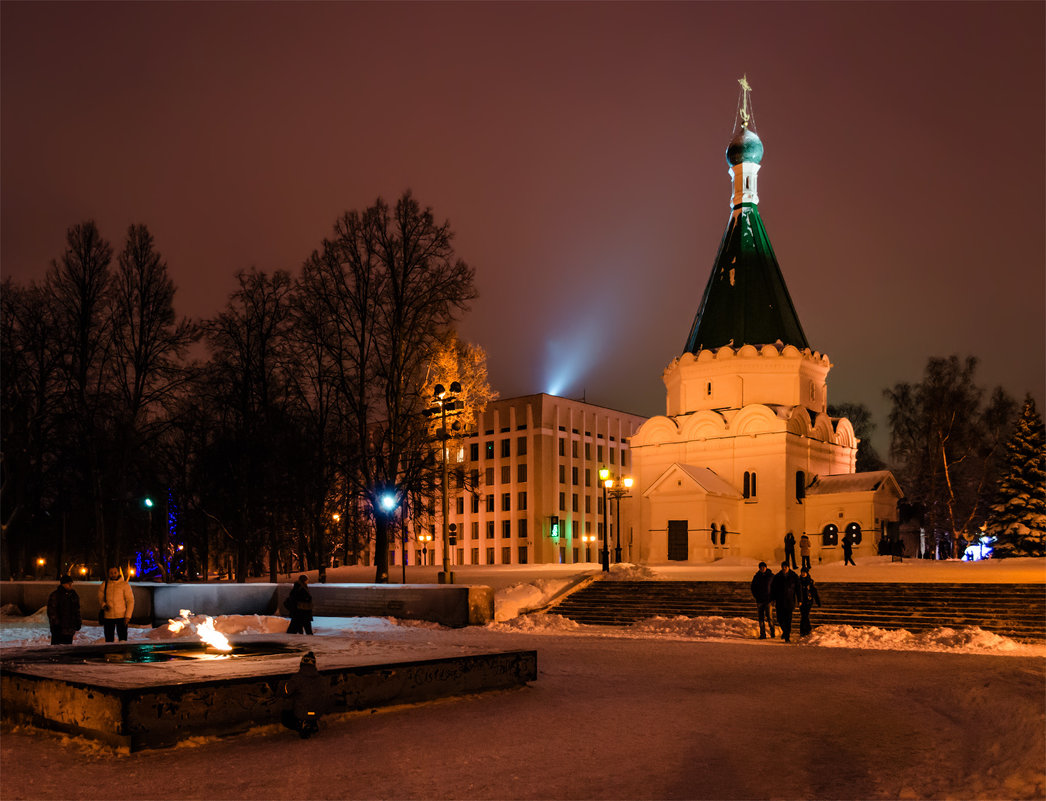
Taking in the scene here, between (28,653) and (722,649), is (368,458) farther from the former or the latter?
(28,653)

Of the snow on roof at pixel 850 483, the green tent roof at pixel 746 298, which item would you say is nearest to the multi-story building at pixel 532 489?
the green tent roof at pixel 746 298

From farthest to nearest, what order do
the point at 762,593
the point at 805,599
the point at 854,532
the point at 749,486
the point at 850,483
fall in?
the point at 749,486, the point at 850,483, the point at 854,532, the point at 762,593, the point at 805,599

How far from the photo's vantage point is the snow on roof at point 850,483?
4297 centimetres

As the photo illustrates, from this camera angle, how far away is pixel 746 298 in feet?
160

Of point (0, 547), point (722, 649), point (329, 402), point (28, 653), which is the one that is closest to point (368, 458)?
point (329, 402)

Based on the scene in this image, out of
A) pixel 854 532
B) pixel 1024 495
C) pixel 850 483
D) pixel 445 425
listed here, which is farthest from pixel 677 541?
pixel 445 425

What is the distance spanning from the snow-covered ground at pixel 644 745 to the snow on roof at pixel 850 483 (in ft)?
98.3

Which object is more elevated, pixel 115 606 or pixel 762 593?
pixel 115 606

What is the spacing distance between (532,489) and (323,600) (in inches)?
1857

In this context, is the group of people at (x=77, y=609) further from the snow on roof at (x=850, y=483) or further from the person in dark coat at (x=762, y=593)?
the snow on roof at (x=850, y=483)

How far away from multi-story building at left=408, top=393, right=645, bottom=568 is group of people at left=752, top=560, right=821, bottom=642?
50.6 meters

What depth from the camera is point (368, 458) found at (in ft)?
104

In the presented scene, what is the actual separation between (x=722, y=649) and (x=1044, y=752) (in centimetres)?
1007

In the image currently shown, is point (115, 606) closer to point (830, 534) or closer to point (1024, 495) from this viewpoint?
point (830, 534)
